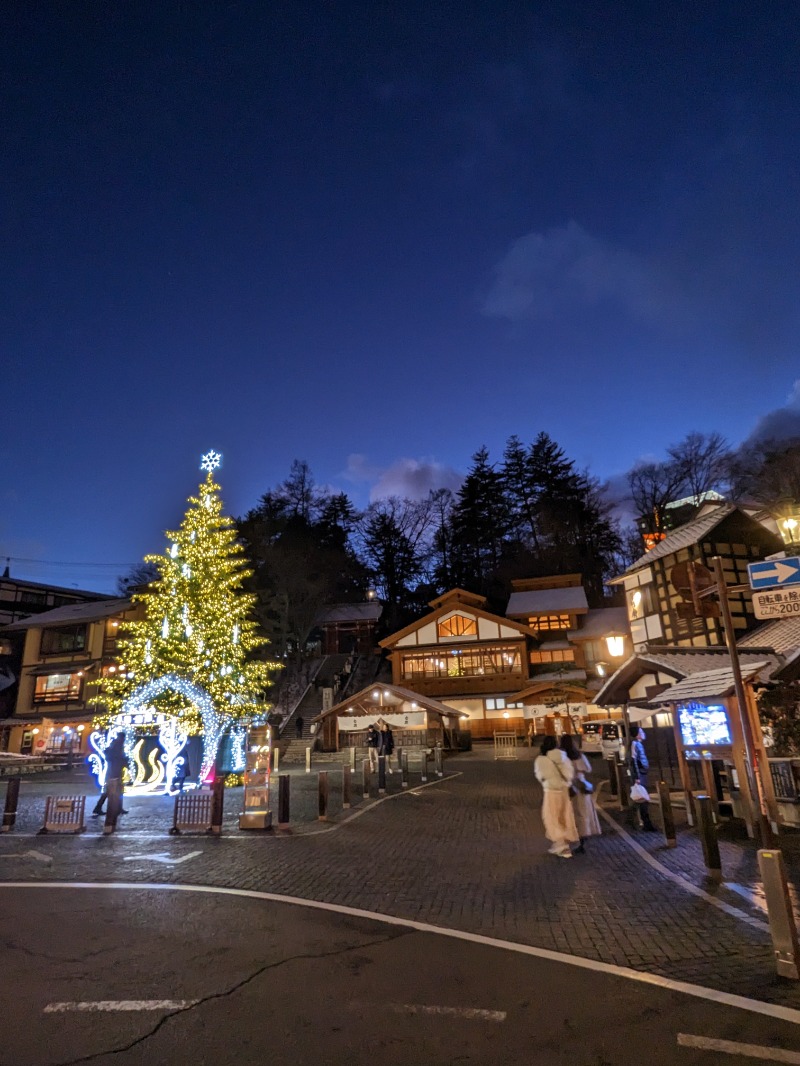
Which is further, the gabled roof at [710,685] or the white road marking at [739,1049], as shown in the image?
the gabled roof at [710,685]

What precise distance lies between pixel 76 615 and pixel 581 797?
141ft

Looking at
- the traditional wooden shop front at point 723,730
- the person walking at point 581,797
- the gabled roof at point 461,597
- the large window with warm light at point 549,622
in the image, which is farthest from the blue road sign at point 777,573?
the large window with warm light at point 549,622

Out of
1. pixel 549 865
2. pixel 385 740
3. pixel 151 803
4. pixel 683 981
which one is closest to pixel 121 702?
pixel 151 803

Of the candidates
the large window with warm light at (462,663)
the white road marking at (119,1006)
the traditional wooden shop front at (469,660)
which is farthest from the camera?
the large window with warm light at (462,663)

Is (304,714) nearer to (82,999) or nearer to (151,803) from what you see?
(151,803)

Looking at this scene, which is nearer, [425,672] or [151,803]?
[151,803]

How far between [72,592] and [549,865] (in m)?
57.2

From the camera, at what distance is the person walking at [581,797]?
10289 millimetres

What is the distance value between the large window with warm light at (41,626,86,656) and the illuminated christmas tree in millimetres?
24365

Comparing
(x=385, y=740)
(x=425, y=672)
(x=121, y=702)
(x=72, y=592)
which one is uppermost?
(x=72, y=592)

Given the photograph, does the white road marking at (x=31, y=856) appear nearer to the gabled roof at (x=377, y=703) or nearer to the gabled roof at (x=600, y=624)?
the gabled roof at (x=377, y=703)

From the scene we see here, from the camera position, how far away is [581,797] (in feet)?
35.0

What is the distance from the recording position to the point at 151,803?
16984mm

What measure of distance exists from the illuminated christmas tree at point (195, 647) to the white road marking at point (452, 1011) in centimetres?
1771
